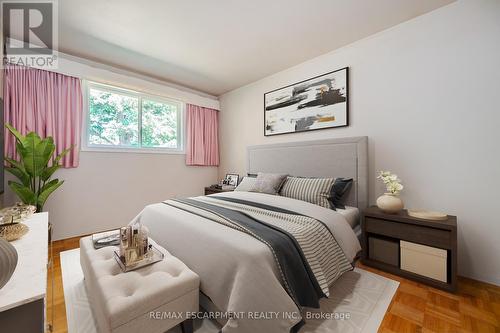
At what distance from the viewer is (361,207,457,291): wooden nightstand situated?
1.67 metres

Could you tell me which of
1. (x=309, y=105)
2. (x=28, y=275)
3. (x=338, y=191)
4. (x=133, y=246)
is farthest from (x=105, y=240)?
(x=309, y=105)

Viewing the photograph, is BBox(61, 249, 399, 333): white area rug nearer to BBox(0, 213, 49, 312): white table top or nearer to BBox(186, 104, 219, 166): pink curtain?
BBox(0, 213, 49, 312): white table top

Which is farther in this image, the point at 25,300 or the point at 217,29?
the point at 217,29

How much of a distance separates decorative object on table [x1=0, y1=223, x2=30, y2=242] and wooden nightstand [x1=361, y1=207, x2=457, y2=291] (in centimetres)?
266

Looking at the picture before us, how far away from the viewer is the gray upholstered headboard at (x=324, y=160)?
7.79 feet

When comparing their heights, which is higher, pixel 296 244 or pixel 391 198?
pixel 391 198

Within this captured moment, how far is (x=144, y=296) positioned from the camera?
1.02 metres

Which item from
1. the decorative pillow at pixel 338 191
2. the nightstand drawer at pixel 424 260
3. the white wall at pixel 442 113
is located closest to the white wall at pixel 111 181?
the decorative pillow at pixel 338 191

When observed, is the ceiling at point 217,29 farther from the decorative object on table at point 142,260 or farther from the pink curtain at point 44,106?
the decorative object on table at point 142,260

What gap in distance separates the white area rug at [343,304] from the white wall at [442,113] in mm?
917

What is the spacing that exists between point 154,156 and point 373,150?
3.30 meters

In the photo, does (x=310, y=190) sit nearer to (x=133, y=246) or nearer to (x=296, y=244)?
(x=296, y=244)

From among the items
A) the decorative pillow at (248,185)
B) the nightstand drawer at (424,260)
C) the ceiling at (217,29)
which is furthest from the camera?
the decorative pillow at (248,185)

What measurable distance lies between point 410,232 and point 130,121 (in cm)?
397
